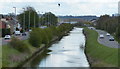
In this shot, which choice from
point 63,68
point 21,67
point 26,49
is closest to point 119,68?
point 63,68

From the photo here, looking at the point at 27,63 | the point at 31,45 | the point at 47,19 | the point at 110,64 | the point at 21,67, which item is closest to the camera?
the point at 110,64

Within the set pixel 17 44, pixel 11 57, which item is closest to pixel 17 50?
pixel 17 44

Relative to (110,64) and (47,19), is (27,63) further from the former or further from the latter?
(47,19)

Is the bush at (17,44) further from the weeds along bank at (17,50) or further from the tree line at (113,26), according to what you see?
the tree line at (113,26)

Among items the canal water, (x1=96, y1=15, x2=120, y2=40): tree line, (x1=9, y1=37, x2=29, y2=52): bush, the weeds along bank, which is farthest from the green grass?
(x1=96, y1=15, x2=120, y2=40): tree line

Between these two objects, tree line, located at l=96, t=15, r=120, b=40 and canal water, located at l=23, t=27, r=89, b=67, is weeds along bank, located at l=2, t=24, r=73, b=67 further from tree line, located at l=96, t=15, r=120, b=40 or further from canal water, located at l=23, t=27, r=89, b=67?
tree line, located at l=96, t=15, r=120, b=40

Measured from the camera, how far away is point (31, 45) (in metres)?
66.6

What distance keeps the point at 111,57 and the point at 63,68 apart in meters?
6.99

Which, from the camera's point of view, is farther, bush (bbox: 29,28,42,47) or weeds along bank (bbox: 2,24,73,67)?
bush (bbox: 29,28,42,47)

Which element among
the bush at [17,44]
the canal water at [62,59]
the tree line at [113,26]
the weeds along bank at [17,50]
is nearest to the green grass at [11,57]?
the weeds along bank at [17,50]

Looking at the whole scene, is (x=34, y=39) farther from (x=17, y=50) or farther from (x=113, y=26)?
(x=113, y=26)

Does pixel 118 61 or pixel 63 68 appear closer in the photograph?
pixel 118 61

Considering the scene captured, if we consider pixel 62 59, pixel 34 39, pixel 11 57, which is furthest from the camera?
pixel 34 39

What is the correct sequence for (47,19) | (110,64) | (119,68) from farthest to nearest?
(47,19), (110,64), (119,68)
